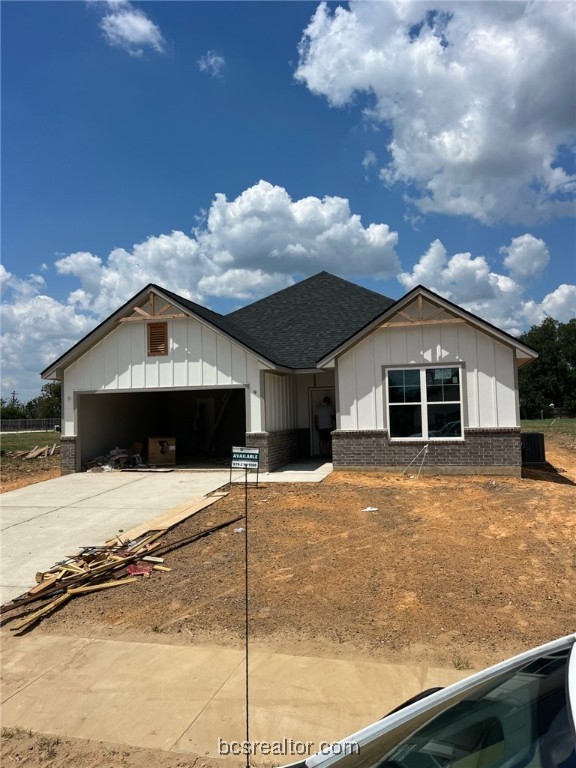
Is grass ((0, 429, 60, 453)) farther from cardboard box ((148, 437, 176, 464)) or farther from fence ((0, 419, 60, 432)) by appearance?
fence ((0, 419, 60, 432))

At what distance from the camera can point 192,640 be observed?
5.59 metres

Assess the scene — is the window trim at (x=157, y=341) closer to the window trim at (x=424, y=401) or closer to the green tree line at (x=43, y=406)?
the window trim at (x=424, y=401)

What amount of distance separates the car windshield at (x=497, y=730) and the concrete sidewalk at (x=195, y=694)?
177 cm

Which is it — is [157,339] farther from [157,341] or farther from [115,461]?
[115,461]

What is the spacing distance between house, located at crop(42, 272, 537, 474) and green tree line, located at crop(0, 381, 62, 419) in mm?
54020

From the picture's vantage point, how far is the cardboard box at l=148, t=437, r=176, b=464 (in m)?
18.3

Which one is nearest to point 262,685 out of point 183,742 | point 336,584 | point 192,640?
point 183,742

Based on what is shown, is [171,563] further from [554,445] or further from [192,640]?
[554,445]

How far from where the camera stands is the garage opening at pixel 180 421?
1881 centimetres

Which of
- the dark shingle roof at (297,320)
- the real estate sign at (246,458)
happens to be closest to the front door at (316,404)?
the dark shingle roof at (297,320)

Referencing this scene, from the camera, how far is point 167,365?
1614 centimetres

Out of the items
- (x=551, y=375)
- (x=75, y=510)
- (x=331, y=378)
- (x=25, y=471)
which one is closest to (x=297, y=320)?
(x=331, y=378)

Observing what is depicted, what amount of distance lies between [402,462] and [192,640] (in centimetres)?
965

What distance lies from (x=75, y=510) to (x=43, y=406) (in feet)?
287
